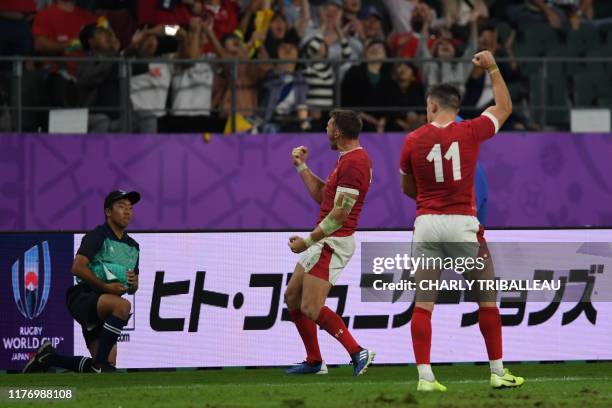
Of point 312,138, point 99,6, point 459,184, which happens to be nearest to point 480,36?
point 312,138

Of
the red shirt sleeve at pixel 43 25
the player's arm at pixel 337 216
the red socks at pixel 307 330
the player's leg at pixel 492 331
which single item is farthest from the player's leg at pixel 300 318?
the red shirt sleeve at pixel 43 25

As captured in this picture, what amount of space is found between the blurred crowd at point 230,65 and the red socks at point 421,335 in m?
8.02

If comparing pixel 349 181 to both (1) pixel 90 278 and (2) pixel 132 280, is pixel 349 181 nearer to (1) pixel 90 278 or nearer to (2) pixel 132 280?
(2) pixel 132 280

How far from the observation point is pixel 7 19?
57.3ft

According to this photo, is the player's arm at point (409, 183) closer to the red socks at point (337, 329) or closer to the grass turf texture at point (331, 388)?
the grass turf texture at point (331, 388)

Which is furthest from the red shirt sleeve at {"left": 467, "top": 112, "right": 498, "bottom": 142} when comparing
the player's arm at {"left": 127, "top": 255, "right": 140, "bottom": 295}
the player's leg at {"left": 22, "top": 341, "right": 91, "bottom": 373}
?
the player's leg at {"left": 22, "top": 341, "right": 91, "bottom": 373}

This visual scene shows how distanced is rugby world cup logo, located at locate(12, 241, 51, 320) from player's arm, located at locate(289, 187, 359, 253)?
3.01 m

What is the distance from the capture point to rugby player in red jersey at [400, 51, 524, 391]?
9.61m

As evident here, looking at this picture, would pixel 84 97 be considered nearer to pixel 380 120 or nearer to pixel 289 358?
pixel 380 120

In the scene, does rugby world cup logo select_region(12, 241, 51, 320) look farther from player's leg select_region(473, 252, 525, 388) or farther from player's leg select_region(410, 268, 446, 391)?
player's leg select_region(473, 252, 525, 388)

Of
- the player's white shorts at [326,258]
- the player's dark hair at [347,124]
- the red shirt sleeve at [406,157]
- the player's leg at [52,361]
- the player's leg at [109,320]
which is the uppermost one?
the player's dark hair at [347,124]

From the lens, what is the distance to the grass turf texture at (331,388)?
933 cm

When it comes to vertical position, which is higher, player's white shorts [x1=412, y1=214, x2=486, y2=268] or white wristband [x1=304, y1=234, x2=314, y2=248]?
player's white shorts [x1=412, y1=214, x2=486, y2=268]

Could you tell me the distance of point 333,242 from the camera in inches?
465
